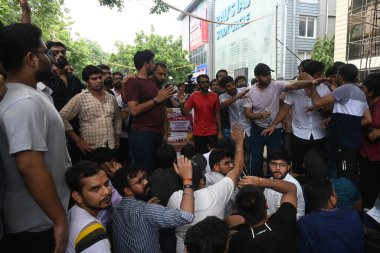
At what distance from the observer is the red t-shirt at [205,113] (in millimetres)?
5340

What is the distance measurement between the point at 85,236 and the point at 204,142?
3870mm

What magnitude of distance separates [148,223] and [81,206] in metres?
0.47

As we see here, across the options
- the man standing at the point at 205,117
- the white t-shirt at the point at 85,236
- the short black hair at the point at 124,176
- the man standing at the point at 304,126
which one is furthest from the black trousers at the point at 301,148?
the white t-shirt at the point at 85,236

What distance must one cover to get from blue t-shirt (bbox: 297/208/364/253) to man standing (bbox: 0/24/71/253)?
1.64 meters

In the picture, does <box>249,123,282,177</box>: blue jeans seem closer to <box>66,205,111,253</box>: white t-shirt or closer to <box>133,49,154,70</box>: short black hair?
<box>133,49,154,70</box>: short black hair

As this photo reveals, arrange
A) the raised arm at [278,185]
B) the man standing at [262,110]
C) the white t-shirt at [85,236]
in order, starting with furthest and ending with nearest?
the man standing at [262,110], the raised arm at [278,185], the white t-shirt at [85,236]

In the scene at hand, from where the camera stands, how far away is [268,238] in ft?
6.30

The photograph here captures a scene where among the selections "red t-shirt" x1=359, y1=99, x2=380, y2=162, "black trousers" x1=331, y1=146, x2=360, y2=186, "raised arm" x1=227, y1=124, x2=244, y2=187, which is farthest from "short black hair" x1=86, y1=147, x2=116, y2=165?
"red t-shirt" x1=359, y1=99, x2=380, y2=162

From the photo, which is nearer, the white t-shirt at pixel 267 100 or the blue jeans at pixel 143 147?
the blue jeans at pixel 143 147

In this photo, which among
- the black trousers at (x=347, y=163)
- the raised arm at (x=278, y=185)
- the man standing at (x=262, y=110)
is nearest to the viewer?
the raised arm at (x=278, y=185)

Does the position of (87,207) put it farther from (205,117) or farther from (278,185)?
(205,117)

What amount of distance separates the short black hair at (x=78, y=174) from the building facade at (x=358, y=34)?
10.5 m

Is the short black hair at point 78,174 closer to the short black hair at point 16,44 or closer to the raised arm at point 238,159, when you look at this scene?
the short black hair at point 16,44

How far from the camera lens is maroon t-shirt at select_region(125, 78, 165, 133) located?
356cm
